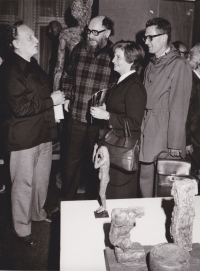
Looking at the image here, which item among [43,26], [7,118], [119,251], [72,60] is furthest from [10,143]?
[43,26]

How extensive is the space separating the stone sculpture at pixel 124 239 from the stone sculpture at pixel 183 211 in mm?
178

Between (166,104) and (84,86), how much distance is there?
788 mm

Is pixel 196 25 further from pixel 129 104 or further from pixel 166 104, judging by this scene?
pixel 129 104

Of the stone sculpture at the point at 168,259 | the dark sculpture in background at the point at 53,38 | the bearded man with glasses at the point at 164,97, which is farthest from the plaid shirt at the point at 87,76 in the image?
the stone sculpture at the point at 168,259

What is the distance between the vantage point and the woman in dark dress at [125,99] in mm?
2229

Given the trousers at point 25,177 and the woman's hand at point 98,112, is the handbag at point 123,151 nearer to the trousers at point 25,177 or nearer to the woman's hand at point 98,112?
the woman's hand at point 98,112

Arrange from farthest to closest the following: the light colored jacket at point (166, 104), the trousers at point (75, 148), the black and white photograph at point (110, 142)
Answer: the trousers at point (75, 148), the light colored jacket at point (166, 104), the black and white photograph at point (110, 142)

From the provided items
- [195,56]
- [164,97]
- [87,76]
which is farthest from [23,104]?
[195,56]

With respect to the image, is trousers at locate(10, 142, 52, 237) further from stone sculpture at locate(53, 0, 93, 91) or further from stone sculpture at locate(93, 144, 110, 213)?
stone sculpture at locate(53, 0, 93, 91)

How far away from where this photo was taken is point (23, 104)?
2252 millimetres

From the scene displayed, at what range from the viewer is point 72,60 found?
2963mm

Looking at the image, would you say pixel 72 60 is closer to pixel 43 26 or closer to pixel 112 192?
pixel 112 192

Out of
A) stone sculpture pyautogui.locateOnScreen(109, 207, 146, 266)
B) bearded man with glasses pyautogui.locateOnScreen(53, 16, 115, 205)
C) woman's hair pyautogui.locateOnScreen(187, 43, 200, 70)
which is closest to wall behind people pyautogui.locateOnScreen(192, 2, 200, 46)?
woman's hair pyautogui.locateOnScreen(187, 43, 200, 70)

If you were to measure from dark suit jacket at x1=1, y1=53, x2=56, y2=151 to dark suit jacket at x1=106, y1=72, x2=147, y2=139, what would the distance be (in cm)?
50
